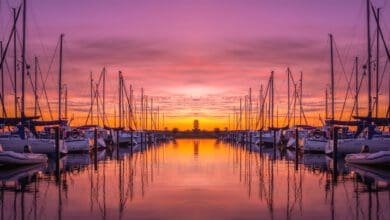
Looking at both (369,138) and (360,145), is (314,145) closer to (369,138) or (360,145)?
(360,145)

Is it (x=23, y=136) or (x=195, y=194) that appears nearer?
(x=195, y=194)

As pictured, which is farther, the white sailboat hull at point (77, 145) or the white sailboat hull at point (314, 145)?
the white sailboat hull at point (314, 145)

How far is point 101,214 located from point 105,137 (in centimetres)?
6949

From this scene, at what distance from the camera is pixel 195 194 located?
22953 mm

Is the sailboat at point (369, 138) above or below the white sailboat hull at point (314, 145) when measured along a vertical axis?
above

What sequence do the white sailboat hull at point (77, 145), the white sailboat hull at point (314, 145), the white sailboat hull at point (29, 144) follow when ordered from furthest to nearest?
the white sailboat hull at point (314, 145), the white sailboat hull at point (77, 145), the white sailboat hull at point (29, 144)

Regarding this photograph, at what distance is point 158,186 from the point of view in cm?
2627

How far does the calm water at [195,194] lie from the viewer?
17.9 metres

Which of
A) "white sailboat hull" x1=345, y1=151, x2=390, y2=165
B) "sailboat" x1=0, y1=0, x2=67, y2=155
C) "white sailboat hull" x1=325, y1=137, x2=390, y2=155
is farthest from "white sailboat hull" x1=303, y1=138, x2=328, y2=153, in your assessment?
"sailboat" x1=0, y1=0, x2=67, y2=155

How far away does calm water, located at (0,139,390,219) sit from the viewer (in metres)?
17.9

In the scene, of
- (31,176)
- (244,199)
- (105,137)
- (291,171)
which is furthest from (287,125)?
(244,199)

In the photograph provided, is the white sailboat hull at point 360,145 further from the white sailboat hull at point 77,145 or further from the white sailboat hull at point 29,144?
the white sailboat hull at point 77,145

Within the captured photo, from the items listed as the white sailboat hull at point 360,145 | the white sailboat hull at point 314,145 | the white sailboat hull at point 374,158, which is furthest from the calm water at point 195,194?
the white sailboat hull at point 314,145

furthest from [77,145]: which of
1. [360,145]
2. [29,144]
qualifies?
[360,145]
